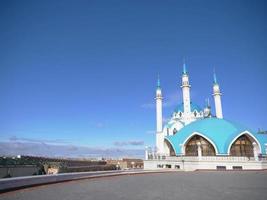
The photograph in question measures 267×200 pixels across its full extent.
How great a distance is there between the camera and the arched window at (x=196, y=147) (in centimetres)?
4141

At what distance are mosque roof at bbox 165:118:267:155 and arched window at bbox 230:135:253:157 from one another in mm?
1389

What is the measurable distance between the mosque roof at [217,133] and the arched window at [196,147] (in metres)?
1.17

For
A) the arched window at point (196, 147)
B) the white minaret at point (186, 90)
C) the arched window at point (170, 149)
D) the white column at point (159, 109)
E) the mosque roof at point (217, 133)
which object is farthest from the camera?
the white column at point (159, 109)

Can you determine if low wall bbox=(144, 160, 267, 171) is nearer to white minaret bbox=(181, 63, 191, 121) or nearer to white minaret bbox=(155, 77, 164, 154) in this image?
white minaret bbox=(155, 77, 164, 154)

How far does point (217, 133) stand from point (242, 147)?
4604mm

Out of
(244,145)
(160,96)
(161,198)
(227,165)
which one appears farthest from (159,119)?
(161,198)

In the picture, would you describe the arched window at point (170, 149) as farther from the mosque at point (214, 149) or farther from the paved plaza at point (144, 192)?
the paved plaza at point (144, 192)

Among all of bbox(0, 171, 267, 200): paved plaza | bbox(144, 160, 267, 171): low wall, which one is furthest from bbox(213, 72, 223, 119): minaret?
bbox(0, 171, 267, 200): paved plaza

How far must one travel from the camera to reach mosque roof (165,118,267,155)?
3962 cm

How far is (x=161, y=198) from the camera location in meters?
8.90

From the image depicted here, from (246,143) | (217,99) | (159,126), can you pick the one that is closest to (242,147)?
(246,143)

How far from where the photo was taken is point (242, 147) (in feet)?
134

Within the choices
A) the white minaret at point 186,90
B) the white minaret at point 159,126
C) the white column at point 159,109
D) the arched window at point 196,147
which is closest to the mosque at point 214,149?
the arched window at point 196,147

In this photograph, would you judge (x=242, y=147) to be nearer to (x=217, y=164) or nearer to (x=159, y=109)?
(x=217, y=164)
